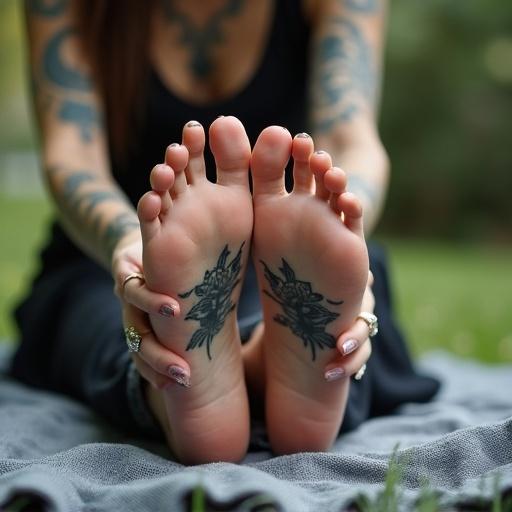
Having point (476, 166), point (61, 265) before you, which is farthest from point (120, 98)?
point (476, 166)

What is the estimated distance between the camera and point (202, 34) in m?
1.71

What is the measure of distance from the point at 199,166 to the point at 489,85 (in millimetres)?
9482

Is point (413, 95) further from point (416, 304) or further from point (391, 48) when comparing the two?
point (416, 304)

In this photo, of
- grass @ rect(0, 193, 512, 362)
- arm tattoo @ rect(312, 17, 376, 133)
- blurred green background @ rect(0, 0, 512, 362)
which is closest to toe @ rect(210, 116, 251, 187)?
arm tattoo @ rect(312, 17, 376, 133)

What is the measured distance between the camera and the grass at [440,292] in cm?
285

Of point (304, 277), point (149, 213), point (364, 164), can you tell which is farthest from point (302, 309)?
point (364, 164)

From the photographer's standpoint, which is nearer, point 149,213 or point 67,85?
point 149,213

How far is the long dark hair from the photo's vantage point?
164 cm

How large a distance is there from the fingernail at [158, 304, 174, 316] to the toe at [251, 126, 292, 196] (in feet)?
0.66

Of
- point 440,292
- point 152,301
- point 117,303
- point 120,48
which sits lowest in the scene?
point 440,292

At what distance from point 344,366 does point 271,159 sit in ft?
0.97

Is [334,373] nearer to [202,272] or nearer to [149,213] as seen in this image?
[202,272]

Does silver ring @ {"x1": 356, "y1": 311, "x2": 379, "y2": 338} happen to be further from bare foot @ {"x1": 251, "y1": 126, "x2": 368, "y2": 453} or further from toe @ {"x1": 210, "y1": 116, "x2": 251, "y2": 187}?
toe @ {"x1": 210, "y1": 116, "x2": 251, "y2": 187}

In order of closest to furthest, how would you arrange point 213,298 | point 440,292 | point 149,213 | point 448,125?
point 149,213
point 213,298
point 440,292
point 448,125
